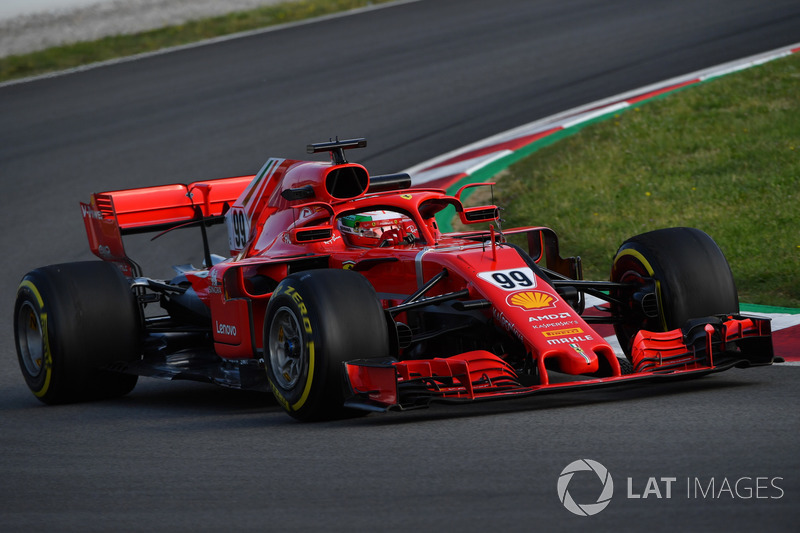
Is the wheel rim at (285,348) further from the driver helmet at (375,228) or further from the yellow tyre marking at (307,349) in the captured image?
the driver helmet at (375,228)

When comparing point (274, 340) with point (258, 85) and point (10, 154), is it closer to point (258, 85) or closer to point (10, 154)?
point (10, 154)

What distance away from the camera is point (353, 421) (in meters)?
6.84

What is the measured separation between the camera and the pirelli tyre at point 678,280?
7.45m

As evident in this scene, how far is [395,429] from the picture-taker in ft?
21.2

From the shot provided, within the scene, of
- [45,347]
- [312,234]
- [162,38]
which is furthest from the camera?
[162,38]

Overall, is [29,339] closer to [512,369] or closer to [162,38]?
[512,369]

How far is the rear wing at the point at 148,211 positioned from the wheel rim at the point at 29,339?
1.07m

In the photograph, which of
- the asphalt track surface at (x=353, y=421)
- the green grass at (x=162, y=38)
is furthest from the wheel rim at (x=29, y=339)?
the green grass at (x=162, y=38)

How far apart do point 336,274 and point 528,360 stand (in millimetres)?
1192

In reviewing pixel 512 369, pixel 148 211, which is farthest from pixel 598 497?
pixel 148 211

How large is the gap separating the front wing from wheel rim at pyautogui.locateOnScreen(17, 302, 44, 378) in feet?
10.6

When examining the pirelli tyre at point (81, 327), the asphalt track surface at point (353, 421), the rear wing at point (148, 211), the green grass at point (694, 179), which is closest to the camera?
the asphalt track surface at point (353, 421)

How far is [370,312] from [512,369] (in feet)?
2.80

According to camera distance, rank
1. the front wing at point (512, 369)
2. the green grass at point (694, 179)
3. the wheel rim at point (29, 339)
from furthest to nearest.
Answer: the green grass at point (694, 179), the wheel rim at point (29, 339), the front wing at point (512, 369)
